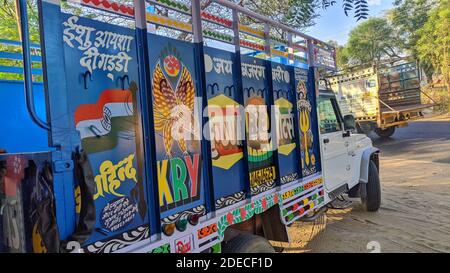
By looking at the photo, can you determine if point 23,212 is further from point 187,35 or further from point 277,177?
point 277,177

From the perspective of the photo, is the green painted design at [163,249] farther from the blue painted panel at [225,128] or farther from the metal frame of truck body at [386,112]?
the metal frame of truck body at [386,112]

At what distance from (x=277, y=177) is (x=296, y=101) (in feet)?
2.86

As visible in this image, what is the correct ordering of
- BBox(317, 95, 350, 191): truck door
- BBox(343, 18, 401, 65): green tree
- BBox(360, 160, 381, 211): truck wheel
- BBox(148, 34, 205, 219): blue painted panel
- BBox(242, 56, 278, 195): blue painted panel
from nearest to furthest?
1. BBox(148, 34, 205, 219): blue painted panel
2. BBox(242, 56, 278, 195): blue painted panel
3. BBox(317, 95, 350, 191): truck door
4. BBox(360, 160, 381, 211): truck wheel
5. BBox(343, 18, 401, 65): green tree

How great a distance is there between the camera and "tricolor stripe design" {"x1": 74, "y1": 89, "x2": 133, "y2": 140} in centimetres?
190

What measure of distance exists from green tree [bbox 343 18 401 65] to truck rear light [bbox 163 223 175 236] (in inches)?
1088

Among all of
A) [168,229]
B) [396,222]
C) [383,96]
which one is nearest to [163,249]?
[168,229]

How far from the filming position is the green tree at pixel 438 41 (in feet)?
71.4

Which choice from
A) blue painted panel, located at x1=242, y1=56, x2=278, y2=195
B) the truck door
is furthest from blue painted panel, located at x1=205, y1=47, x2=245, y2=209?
the truck door

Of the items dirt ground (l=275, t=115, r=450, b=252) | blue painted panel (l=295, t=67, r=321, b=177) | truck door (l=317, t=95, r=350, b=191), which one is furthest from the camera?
dirt ground (l=275, t=115, r=450, b=252)

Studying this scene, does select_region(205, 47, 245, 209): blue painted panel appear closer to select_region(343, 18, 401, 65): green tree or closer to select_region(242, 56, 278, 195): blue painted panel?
select_region(242, 56, 278, 195): blue painted panel

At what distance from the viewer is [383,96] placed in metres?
16.6

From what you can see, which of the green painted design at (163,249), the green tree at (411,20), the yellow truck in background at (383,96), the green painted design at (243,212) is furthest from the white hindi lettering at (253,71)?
the green tree at (411,20)
